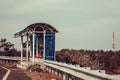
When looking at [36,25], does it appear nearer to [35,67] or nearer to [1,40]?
[35,67]

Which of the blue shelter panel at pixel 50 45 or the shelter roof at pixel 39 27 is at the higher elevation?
the shelter roof at pixel 39 27

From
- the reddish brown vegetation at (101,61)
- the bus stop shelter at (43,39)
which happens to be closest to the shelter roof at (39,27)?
the bus stop shelter at (43,39)

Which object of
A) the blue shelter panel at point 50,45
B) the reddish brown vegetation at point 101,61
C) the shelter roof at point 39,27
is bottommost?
the reddish brown vegetation at point 101,61

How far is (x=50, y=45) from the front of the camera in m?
40.9

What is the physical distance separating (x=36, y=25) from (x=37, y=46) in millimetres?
4513

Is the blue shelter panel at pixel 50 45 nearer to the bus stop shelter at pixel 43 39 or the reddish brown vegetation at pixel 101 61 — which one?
the bus stop shelter at pixel 43 39

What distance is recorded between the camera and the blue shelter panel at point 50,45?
132 feet

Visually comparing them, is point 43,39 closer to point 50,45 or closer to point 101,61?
point 50,45

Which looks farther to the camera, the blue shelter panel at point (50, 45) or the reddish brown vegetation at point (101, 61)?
the blue shelter panel at point (50, 45)

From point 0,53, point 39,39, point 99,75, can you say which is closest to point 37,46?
point 39,39

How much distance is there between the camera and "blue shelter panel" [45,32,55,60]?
1583 inches

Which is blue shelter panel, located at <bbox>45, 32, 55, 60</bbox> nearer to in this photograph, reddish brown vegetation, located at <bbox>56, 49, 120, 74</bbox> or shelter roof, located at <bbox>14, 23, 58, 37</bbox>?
shelter roof, located at <bbox>14, 23, 58, 37</bbox>

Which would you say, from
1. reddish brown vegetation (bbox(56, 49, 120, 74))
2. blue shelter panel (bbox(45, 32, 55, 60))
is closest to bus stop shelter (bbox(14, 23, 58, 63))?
blue shelter panel (bbox(45, 32, 55, 60))

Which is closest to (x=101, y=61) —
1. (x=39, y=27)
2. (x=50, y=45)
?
(x=50, y=45)
